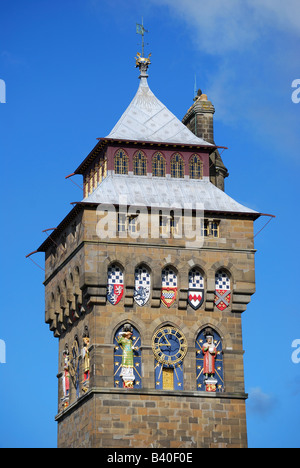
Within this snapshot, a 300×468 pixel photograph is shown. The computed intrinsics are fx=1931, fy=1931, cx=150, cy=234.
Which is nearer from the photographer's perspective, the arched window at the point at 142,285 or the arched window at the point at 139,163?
the arched window at the point at 142,285

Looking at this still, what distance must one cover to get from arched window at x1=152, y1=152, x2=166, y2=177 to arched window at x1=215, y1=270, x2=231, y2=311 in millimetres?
4953

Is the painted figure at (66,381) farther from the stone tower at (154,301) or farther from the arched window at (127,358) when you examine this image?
the arched window at (127,358)

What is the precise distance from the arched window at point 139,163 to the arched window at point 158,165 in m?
0.38

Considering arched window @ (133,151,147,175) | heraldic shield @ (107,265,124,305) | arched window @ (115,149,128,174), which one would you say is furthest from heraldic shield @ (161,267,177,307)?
arched window @ (115,149,128,174)

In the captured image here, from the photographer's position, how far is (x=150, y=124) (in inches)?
3201

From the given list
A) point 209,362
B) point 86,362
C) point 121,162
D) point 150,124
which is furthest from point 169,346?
point 150,124

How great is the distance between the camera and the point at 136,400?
249ft

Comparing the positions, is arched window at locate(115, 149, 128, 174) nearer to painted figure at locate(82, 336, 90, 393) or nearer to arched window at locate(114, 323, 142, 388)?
arched window at locate(114, 323, 142, 388)

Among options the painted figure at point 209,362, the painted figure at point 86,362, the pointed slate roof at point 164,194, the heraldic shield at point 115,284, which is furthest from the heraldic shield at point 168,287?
the painted figure at point 86,362

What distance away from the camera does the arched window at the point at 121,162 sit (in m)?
79.8

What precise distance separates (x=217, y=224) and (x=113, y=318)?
5.98 m

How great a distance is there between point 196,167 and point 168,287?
5932 millimetres

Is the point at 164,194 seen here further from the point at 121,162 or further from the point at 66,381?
the point at 66,381
